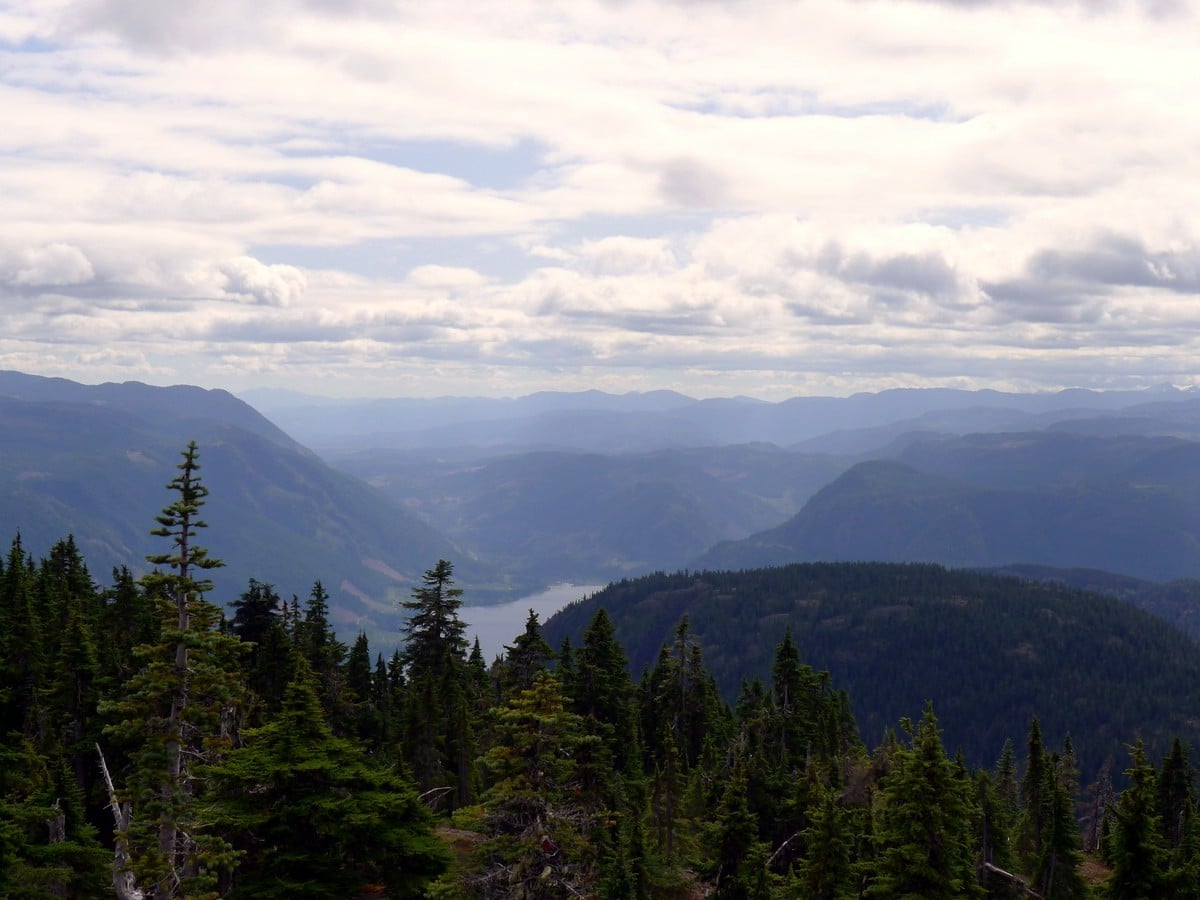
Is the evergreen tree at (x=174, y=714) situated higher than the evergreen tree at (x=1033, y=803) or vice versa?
the evergreen tree at (x=174, y=714)

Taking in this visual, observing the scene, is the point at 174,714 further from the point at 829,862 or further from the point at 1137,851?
the point at 1137,851

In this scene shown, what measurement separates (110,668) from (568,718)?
3944 centimetres

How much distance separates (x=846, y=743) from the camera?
289ft

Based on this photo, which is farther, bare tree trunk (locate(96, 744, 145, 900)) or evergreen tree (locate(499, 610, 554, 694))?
evergreen tree (locate(499, 610, 554, 694))

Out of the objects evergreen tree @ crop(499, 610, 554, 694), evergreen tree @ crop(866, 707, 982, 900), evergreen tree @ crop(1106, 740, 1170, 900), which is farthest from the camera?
evergreen tree @ crop(499, 610, 554, 694)

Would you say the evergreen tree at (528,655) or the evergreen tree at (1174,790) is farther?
the evergreen tree at (1174,790)

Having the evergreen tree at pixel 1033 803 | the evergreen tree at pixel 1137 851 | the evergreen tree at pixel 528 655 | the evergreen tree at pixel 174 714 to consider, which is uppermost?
the evergreen tree at pixel 174 714

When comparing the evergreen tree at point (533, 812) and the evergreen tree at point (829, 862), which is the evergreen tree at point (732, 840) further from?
the evergreen tree at point (533, 812)

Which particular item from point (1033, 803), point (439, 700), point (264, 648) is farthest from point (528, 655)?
point (1033, 803)

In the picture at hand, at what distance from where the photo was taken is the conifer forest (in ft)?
83.8

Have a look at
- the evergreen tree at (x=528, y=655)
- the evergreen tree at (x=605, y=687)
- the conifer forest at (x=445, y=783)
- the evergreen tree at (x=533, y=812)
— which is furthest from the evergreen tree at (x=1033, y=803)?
the evergreen tree at (x=533, y=812)

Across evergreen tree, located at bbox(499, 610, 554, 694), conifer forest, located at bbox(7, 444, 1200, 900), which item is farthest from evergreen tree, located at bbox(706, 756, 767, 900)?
evergreen tree, located at bbox(499, 610, 554, 694)

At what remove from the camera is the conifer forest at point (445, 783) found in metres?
25.5

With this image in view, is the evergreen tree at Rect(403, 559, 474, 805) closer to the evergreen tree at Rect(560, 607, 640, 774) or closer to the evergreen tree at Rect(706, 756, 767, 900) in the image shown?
the evergreen tree at Rect(560, 607, 640, 774)
